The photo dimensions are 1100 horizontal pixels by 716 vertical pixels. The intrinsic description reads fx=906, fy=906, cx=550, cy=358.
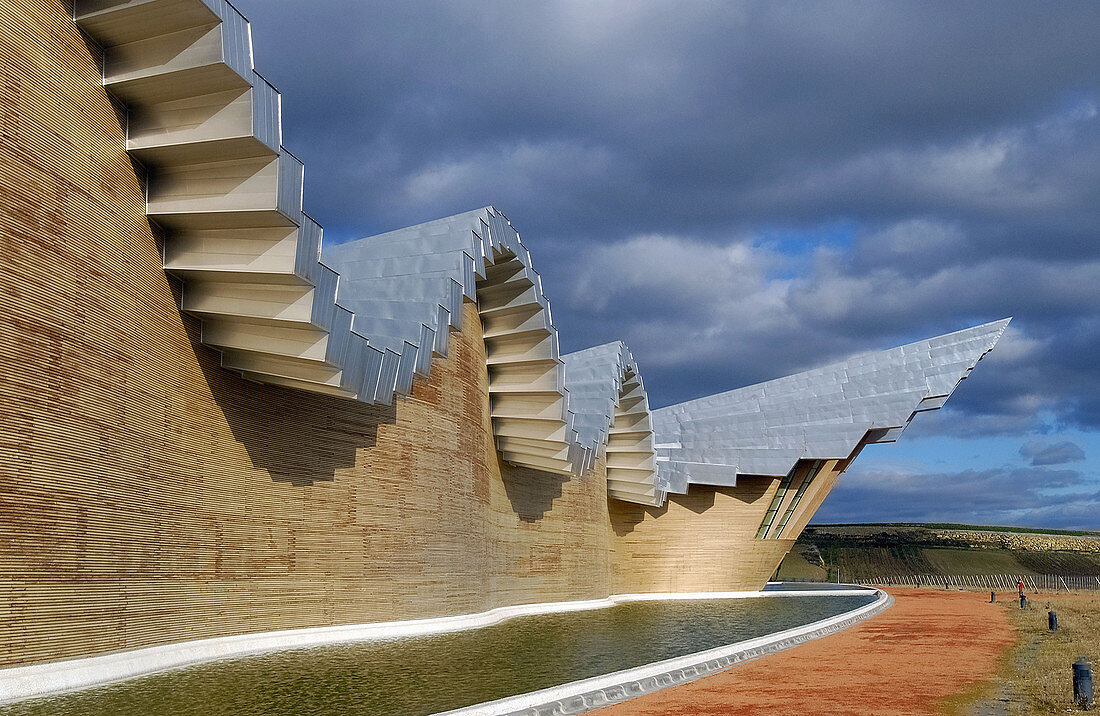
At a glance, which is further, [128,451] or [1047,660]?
[1047,660]

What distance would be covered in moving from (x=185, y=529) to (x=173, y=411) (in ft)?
5.48

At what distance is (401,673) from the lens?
40.1 feet

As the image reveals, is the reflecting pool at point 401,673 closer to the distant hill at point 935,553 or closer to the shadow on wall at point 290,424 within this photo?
the shadow on wall at point 290,424

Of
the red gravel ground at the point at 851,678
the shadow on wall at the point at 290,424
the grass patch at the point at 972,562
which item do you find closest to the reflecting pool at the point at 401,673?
the red gravel ground at the point at 851,678

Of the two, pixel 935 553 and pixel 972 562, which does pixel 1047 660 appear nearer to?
pixel 972 562

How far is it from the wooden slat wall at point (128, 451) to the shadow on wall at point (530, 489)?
6688 mm

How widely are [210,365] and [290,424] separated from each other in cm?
212

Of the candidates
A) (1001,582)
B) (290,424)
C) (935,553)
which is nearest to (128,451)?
(290,424)

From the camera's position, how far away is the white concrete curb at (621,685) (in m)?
9.20

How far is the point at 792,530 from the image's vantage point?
123 feet

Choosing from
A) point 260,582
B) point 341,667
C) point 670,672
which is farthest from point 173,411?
point 670,672

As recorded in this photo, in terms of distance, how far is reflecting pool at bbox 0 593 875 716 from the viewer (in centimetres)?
951

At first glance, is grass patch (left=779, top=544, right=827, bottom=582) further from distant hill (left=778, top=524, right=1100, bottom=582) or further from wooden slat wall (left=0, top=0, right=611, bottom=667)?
wooden slat wall (left=0, top=0, right=611, bottom=667)

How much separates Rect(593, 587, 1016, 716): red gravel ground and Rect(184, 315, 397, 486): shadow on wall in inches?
292
